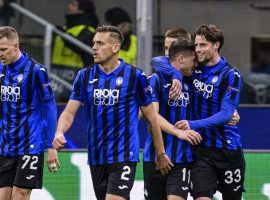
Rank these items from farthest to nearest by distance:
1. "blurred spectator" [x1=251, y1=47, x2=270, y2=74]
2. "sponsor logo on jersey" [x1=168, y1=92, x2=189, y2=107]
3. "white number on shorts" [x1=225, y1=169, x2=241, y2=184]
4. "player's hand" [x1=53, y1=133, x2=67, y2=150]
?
1. "blurred spectator" [x1=251, y1=47, x2=270, y2=74]
2. "white number on shorts" [x1=225, y1=169, x2=241, y2=184]
3. "sponsor logo on jersey" [x1=168, y1=92, x2=189, y2=107]
4. "player's hand" [x1=53, y1=133, x2=67, y2=150]

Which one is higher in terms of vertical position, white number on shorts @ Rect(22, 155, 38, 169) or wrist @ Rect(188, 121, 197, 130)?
wrist @ Rect(188, 121, 197, 130)

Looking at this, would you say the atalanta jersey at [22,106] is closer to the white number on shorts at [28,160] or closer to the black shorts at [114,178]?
the white number on shorts at [28,160]

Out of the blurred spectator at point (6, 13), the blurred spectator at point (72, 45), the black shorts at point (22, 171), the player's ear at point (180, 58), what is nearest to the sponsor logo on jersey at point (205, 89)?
the player's ear at point (180, 58)

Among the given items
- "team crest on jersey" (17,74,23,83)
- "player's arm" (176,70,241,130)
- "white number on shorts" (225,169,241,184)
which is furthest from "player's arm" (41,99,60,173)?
"white number on shorts" (225,169,241,184)

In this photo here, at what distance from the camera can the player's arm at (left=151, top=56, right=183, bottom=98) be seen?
8.58 m

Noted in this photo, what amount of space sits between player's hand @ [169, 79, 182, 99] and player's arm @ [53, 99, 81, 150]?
83 centimetres

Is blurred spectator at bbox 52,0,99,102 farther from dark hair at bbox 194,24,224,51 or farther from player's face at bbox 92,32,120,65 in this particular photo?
player's face at bbox 92,32,120,65

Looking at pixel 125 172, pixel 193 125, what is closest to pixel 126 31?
pixel 193 125

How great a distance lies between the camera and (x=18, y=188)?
343 inches

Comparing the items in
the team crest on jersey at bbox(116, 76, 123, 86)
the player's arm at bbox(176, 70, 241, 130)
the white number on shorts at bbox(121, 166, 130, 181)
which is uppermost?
the team crest on jersey at bbox(116, 76, 123, 86)

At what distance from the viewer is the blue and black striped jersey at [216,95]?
8578mm

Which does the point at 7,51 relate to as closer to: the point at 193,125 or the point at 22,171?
the point at 22,171

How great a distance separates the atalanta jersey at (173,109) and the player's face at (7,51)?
4.08ft

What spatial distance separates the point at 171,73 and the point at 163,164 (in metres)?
0.81
